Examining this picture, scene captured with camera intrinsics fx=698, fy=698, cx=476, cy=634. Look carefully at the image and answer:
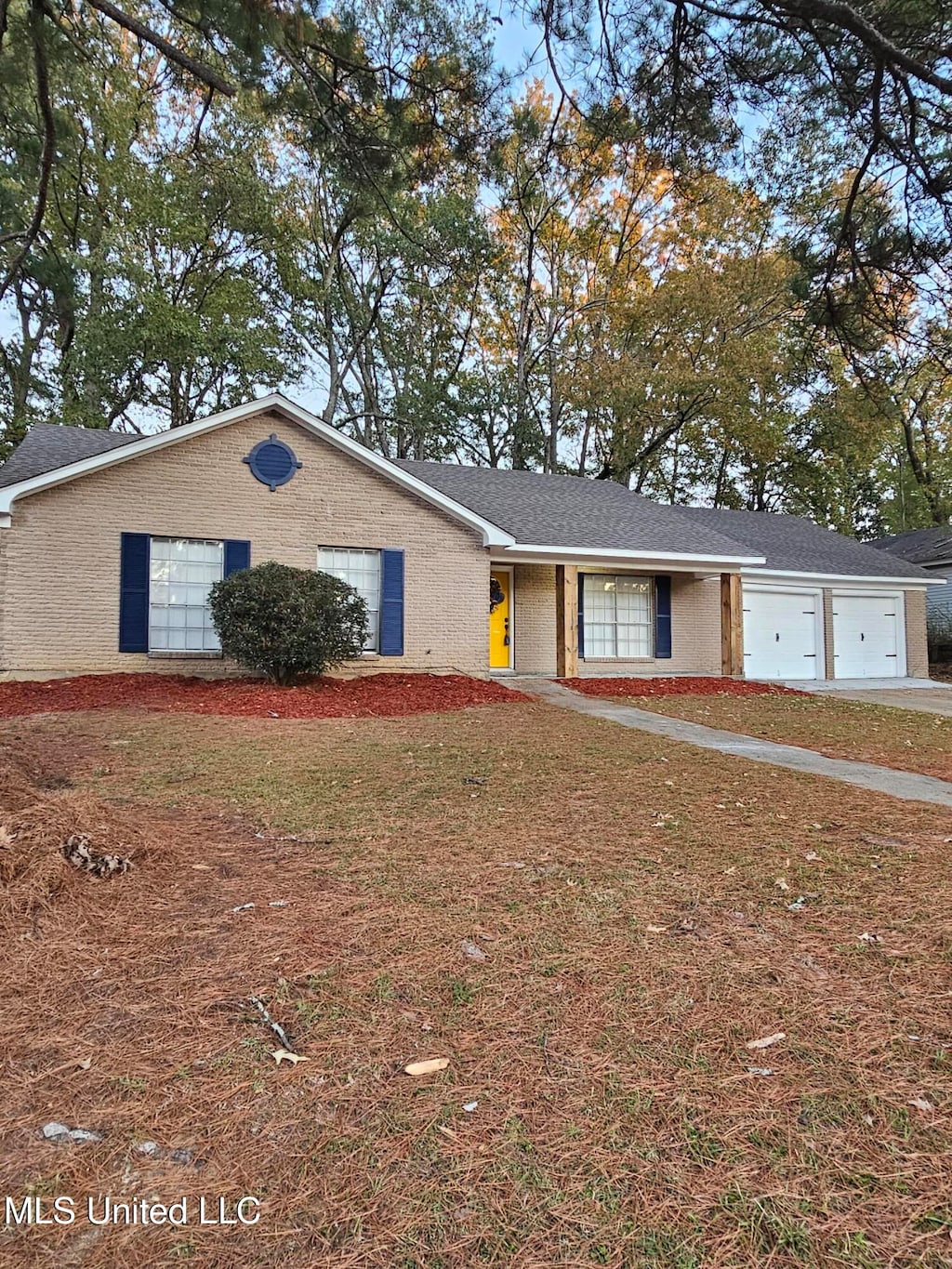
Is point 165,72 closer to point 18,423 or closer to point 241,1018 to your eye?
point 241,1018

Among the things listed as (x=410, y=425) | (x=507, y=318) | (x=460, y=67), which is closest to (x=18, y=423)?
(x=410, y=425)

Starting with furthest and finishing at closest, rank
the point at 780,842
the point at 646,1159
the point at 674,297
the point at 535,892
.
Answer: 1. the point at 674,297
2. the point at 780,842
3. the point at 535,892
4. the point at 646,1159

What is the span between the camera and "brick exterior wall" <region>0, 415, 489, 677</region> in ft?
33.7

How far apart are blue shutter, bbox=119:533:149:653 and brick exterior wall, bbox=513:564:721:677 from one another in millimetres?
6731

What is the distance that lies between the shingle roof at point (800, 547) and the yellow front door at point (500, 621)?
19.6ft

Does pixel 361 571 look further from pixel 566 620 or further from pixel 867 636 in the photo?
pixel 867 636

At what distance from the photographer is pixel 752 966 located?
246cm

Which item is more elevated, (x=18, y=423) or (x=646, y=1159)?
(x=18, y=423)

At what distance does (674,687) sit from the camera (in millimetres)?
12508

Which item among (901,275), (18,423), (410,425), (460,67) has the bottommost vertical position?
(901,275)

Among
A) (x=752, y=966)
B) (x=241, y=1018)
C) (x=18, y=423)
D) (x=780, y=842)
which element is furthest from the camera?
(x=18, y=423)

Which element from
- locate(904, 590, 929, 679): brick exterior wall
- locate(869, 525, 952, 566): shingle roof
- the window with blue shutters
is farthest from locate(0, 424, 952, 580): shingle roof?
locate(869, 525, 952, 566): shingle roof

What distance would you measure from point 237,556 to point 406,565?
2851 mm

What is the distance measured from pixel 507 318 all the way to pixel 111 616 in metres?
19.7
